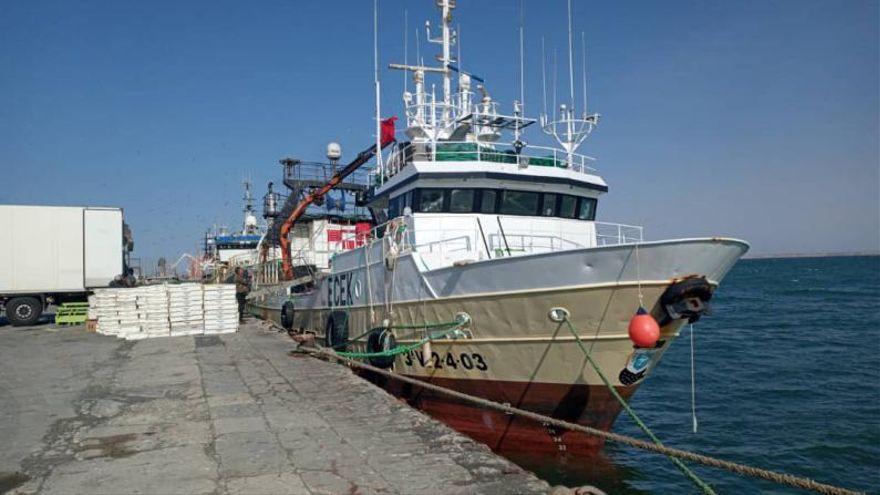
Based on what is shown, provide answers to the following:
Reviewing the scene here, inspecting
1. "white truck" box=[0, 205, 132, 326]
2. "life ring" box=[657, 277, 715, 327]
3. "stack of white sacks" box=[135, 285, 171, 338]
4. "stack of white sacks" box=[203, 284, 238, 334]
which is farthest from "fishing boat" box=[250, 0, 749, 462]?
"white truck" box=[0, 205, 132, 326]

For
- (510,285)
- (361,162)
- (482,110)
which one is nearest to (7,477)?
(510,285)

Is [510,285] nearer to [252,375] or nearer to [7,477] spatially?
[252,375]

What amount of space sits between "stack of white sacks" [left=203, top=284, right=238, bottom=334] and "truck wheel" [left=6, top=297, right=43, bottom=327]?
779 centimetres

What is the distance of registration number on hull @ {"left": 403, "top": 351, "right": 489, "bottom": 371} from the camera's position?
902 centimetres

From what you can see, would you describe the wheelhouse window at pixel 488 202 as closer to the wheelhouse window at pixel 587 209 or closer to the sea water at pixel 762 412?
the wheelhouse window at pixel 587 209

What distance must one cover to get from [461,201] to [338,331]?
4.39 metres

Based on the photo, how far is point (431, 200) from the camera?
11.5 m

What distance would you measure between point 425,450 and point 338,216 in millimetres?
20200

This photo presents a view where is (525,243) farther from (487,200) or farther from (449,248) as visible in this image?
(449,248)

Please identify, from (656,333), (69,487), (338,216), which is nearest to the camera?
(69,487)

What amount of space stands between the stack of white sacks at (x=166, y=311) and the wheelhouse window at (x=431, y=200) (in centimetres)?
773

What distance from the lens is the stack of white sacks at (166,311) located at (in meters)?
15.4

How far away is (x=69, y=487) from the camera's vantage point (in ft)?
16.1

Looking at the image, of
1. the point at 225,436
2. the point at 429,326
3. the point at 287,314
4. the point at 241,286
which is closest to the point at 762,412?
the point at 429,326
